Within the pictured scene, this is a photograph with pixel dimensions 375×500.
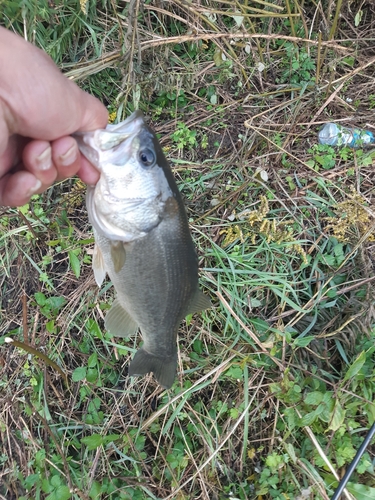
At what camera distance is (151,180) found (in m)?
1.79

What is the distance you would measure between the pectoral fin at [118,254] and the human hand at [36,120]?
0.34 meters

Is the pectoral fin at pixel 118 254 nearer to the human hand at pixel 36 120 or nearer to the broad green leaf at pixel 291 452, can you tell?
the human hand at pixel 36 120

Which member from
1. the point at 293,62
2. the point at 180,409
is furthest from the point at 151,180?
the point at 293,62

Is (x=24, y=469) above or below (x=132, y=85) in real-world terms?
below

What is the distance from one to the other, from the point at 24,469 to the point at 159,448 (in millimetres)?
1014

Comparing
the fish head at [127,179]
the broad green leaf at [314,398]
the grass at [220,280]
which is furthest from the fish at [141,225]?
the broad green leaf at [314,398]

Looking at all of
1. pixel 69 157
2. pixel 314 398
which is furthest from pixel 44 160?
pixel 314 398

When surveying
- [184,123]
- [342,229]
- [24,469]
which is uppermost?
[184,123]

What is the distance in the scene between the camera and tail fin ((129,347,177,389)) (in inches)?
82.4

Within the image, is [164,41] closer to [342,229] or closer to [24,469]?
[342,229]

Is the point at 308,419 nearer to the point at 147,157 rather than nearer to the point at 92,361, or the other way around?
the point at 92,361

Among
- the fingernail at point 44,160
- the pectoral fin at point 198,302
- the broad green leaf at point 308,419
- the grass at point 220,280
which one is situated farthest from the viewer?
the grass at point 220,280

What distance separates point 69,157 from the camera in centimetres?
170

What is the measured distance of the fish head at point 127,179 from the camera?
1730 mm
